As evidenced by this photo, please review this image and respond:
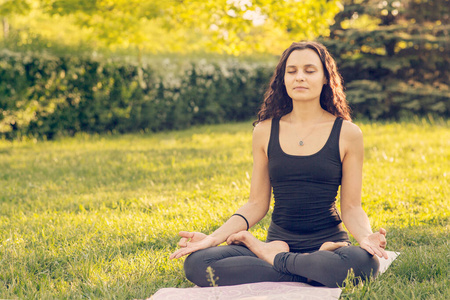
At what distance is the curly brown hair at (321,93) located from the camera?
3.35 metres

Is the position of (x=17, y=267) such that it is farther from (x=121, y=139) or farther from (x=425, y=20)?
(x=425, y=20)

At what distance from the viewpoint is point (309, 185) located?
3.24m

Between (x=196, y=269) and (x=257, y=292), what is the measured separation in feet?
1.41

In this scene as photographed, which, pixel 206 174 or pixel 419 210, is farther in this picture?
pixel 206 174

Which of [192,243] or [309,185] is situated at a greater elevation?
[309,185]

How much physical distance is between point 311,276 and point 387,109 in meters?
10.8

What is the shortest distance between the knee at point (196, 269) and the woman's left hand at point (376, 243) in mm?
945

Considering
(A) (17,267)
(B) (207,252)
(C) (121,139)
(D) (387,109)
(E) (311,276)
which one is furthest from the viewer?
(D) (387,109)

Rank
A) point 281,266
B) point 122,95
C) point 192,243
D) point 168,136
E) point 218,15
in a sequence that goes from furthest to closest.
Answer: point 122,95 → point 168,136 → point 218,15 → point 192,243 → point 281,266

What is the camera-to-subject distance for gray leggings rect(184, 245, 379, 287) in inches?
114

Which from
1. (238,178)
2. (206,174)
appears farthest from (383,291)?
(206,174)

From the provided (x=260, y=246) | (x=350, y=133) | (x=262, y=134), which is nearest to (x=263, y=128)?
(x=262, y=134)

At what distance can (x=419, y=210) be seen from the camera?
15.9ft

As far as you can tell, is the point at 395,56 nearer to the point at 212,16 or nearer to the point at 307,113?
the point at 212,16
